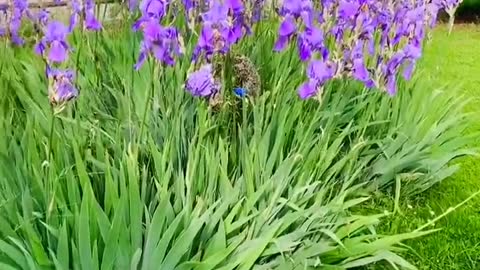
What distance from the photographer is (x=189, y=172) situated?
7.04ft

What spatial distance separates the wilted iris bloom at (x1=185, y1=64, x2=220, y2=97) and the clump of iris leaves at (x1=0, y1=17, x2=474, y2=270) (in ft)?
0.51

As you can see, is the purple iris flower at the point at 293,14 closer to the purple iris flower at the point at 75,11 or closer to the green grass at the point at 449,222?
the purple iris flower at the point at 75,11

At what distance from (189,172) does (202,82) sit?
0.28 metres

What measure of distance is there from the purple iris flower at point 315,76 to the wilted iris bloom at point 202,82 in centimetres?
52

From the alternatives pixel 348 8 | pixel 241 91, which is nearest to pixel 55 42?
pixel 241 91

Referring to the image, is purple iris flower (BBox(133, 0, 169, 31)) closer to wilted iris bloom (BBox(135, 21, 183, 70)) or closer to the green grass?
wilted iris bloom (BBox(135, 21, 183, 70))

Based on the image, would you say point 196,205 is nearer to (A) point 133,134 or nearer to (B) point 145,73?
(A) point 133,134

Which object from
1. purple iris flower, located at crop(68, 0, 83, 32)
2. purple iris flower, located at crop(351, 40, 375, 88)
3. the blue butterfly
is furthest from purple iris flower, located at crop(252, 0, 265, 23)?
purple iris flower, located at crop(68, 0, 83, 32)

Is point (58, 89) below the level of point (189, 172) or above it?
above

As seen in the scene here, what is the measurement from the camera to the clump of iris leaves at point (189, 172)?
6.26 ft

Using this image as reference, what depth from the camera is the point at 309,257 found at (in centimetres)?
220

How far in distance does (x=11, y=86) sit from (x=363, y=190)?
1.40m

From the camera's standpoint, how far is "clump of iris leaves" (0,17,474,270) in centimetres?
191

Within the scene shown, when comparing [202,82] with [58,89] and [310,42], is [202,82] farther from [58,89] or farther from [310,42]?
[310,42]
